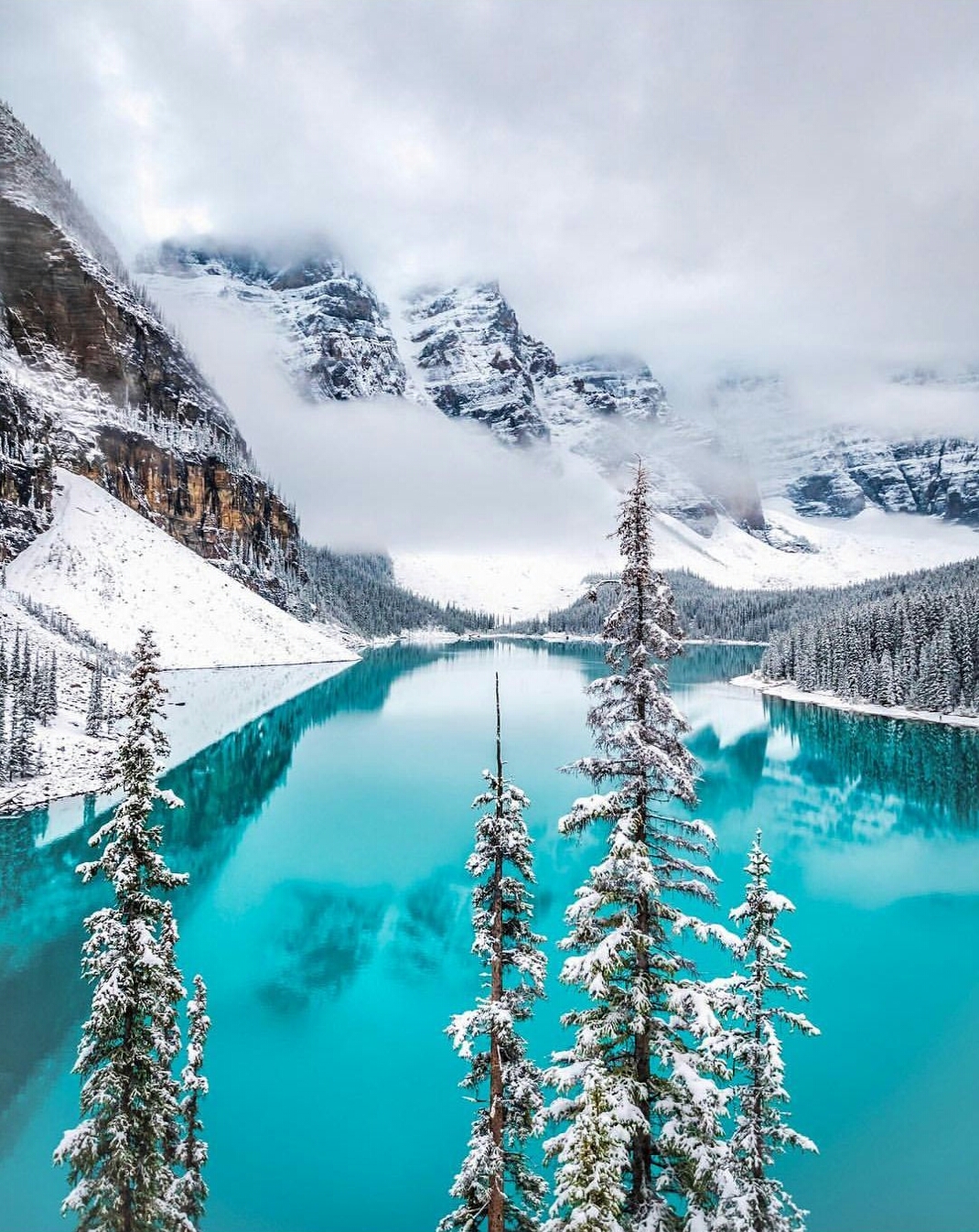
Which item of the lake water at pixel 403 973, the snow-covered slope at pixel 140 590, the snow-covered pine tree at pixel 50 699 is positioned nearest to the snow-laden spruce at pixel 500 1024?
the lake water at pixel 403 973

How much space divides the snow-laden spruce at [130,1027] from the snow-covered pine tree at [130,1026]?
0.02 metres

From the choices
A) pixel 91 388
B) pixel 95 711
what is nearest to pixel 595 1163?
pixel 95 711

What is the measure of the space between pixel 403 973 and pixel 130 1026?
749 inches

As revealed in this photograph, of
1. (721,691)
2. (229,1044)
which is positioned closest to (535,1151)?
(229,1044)

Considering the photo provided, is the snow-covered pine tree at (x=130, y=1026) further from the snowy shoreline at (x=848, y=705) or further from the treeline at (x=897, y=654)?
the treeline at (x=897, y=654)

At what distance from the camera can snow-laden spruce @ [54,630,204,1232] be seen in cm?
1195

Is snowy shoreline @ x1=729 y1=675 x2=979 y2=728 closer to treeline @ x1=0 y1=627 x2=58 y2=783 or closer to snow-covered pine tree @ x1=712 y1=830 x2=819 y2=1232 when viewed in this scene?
snow-covered pine tree @ x1=712 y1=830 x2=819 y2=1232

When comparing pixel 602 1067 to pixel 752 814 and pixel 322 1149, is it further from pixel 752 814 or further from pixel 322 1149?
pixel 752 814

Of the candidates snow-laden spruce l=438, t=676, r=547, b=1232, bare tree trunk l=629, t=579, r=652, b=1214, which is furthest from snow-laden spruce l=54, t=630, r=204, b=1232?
bare tree trunk l=629, t=579, r=652, b=1214

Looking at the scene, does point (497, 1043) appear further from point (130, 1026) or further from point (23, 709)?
point (23, 709)

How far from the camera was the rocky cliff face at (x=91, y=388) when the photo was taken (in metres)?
152

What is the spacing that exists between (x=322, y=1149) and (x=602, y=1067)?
43.0 ft

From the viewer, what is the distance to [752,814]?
180ft

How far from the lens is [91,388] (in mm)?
165750
